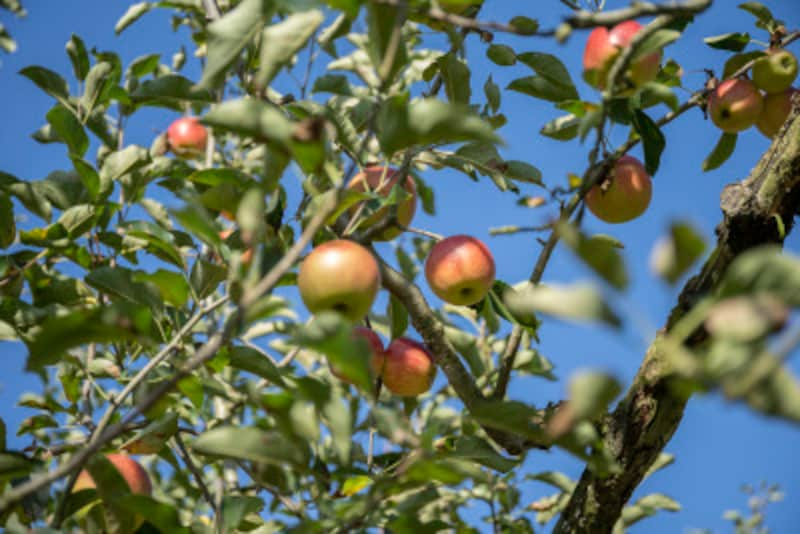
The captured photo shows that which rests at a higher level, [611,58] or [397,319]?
[611,58]

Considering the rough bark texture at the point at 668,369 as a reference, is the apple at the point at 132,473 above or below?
below

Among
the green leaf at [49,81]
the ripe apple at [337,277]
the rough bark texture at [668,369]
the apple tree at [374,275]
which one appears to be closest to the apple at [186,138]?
the apple tree at [374,275]

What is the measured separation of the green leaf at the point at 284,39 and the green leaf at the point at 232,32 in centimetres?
8

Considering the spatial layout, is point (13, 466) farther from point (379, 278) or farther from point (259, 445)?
point (379, 278)

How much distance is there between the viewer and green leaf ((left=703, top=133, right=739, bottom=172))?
2.30 m

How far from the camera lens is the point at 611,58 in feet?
5.84

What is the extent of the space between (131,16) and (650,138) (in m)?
2.13

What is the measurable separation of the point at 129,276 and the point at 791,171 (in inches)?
61.5

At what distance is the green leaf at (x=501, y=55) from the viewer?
6.49 feet

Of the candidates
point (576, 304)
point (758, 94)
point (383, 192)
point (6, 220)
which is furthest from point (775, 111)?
point (6, 220)

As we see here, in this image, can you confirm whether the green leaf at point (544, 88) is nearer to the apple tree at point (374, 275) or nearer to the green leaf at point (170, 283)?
the apple tree at point (374, 275)

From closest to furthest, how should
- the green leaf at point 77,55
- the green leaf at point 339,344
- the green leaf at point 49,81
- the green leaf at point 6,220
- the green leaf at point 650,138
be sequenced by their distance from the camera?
the green leaf at point 339,344 → the green leaf at point 650,138 → the green leaf at point 6,220 → the green leaf at point 49,81 → the green leaf at point 77,55

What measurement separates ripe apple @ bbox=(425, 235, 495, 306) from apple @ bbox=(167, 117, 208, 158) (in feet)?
5.58

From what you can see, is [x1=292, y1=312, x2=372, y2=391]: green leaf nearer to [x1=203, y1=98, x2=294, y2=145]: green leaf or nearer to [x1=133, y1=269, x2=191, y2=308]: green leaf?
[x1=203, y1=98, x2=294, y2=145]: green leaf
